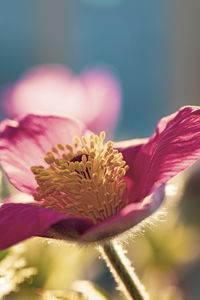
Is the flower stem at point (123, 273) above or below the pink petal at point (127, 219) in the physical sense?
below

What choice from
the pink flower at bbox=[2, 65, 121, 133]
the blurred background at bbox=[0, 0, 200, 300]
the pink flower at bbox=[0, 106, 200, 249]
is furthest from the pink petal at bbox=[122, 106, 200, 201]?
the blurred background at bbox=[0, 0, 200, 300]

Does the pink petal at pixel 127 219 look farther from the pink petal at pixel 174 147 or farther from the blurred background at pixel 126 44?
the blurred background at pixel 126 44

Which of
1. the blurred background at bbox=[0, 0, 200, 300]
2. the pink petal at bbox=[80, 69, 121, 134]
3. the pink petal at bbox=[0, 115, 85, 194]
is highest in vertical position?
the pink petal at bbox=[0, 115, 85, 194]

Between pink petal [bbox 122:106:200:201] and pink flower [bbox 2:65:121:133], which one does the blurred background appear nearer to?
pink flower [bbox 2:65:121:133]

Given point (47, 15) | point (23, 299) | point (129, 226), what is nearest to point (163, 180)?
point (129, 226)

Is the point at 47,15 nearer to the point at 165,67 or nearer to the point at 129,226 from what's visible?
the point at 165,67

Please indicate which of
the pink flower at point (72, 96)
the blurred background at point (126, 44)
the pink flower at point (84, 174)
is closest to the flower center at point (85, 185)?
the pink flower at point (84, 174)
